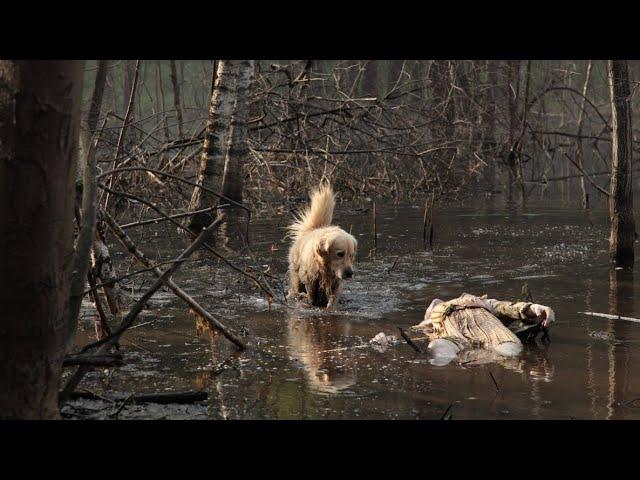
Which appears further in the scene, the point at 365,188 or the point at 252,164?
the point at 365,188

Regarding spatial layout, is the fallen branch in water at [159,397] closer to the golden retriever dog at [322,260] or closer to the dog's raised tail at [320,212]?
the golden retriever dog at [322,260]

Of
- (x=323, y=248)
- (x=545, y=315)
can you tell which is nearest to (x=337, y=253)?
(x=323, y=248)

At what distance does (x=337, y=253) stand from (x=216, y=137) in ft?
16.6

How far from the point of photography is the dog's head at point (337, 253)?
296 inches

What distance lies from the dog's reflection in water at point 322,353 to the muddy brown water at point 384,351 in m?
0.01

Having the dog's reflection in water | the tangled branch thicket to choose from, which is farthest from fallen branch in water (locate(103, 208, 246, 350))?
the tangled branch thicket

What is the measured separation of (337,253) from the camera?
7516 mm

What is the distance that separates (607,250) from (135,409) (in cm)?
812
